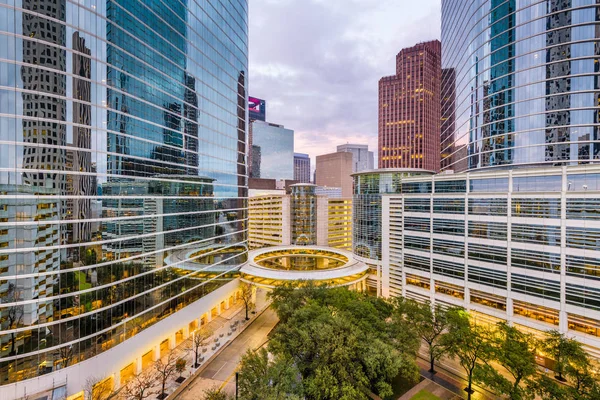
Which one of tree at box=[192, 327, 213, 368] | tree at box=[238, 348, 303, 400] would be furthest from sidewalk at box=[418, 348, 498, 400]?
tree at box=[192, 327, 213, 368]

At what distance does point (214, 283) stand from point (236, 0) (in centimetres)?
6413

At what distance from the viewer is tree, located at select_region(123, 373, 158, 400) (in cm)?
3028

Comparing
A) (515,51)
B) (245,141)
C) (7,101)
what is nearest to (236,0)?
(245,141)

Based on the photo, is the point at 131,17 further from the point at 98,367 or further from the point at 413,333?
the point at 413,333

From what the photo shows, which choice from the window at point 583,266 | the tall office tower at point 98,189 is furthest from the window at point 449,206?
the tall office tower at point 98,189

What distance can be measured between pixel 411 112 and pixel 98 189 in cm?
16965

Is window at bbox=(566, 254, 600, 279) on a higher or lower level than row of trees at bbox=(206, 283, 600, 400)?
higher

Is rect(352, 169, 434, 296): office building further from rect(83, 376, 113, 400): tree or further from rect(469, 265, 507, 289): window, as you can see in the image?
rect(83, 376, 113, 400): tree

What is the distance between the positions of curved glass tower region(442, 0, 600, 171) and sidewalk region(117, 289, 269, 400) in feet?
204

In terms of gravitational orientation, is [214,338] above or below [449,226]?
below

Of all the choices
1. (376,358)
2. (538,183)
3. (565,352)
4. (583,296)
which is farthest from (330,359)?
(538,183)

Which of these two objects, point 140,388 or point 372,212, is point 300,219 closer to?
point 372,212

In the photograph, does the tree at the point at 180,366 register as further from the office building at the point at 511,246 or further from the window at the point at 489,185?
the window at the point at 489,185

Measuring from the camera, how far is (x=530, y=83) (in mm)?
50906
